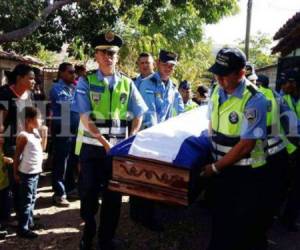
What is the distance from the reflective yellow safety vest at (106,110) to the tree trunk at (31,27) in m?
6.38

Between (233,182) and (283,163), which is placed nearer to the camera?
(233,182)

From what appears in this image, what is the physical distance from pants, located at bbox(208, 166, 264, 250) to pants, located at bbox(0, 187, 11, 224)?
2.39 metres

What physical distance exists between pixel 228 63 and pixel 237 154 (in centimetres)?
60

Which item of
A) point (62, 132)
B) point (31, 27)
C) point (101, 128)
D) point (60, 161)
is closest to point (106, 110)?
point (101, 128)

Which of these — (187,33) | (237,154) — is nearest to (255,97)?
(237,154)

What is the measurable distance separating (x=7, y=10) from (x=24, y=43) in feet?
5.88

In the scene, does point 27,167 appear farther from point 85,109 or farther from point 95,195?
point 85,109

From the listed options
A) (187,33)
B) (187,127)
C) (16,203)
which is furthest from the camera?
Result: (187,33)

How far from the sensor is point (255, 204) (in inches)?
111

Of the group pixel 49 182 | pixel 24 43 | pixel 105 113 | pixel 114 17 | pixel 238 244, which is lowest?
Answer: pixel 49 182

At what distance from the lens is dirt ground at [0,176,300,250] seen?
13.5 ft

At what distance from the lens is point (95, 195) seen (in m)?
3.83

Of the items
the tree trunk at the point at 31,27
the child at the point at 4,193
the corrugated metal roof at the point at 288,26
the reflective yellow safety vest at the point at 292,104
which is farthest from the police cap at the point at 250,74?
the tree trunk at the point at 31,27

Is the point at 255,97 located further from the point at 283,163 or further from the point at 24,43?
the point at 24,43
